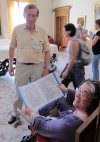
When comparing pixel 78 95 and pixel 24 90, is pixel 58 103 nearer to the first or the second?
pixel 24 90

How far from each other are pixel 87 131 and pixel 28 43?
1496 mm

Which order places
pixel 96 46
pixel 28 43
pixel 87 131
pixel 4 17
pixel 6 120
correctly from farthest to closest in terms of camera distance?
pixel 4 17, pixel 96 46, pixel 6 120, pixel 28 43, pixel 87 131

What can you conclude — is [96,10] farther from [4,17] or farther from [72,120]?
[72,120]

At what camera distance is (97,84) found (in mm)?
1128

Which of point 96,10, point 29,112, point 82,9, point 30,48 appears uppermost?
point 82,9

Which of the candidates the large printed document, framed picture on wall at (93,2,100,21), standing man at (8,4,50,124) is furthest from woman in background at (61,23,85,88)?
framed picture on wall at (93,2,100,21)

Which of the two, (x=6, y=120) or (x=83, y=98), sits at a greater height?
(x=83, y=98)

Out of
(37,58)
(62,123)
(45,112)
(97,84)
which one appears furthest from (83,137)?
(37,58)

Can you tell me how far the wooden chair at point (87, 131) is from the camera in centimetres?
69

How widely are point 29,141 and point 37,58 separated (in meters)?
0.99

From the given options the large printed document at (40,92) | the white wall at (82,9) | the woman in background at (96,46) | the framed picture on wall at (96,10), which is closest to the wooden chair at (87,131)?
the large printed document at (40,92)

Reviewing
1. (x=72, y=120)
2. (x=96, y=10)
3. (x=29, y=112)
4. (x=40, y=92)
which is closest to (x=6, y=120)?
(x=40, y=92)

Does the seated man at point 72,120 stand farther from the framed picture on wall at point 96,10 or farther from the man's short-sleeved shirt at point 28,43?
the framed picture on wall at point 96,10

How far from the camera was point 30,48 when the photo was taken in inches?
82.0
